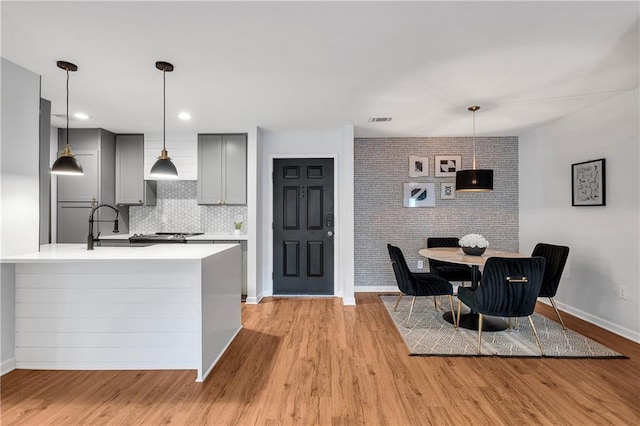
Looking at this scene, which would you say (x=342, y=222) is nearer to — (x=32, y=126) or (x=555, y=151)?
(x=555, y=151)

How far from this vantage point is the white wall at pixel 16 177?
2.37 m

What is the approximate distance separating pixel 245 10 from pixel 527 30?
1.80m

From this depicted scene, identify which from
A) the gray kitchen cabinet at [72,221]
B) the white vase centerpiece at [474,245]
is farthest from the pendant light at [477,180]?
the gray kitchen cabinet at [72,221]

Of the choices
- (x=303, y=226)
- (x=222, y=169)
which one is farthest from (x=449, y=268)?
(x=222, y=169)

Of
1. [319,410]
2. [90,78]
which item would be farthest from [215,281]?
[90,78]

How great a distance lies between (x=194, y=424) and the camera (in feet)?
5.97

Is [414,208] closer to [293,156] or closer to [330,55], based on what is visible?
[293,156]

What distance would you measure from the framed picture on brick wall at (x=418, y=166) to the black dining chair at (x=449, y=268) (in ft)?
3.58

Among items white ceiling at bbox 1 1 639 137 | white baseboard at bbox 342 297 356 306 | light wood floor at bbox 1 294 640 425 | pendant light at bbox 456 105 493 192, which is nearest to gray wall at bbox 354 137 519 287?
white baseboard at bbox 342 297 356 306

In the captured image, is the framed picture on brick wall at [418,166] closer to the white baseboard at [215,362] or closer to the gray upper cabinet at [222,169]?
the gray upper cabinet at [222,169]

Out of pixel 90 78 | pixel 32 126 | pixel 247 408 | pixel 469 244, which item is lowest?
pixel 247 408

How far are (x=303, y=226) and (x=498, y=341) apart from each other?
9.03ft

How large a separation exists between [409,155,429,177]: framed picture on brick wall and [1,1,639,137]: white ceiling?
3.69ft

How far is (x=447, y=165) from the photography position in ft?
16.0
